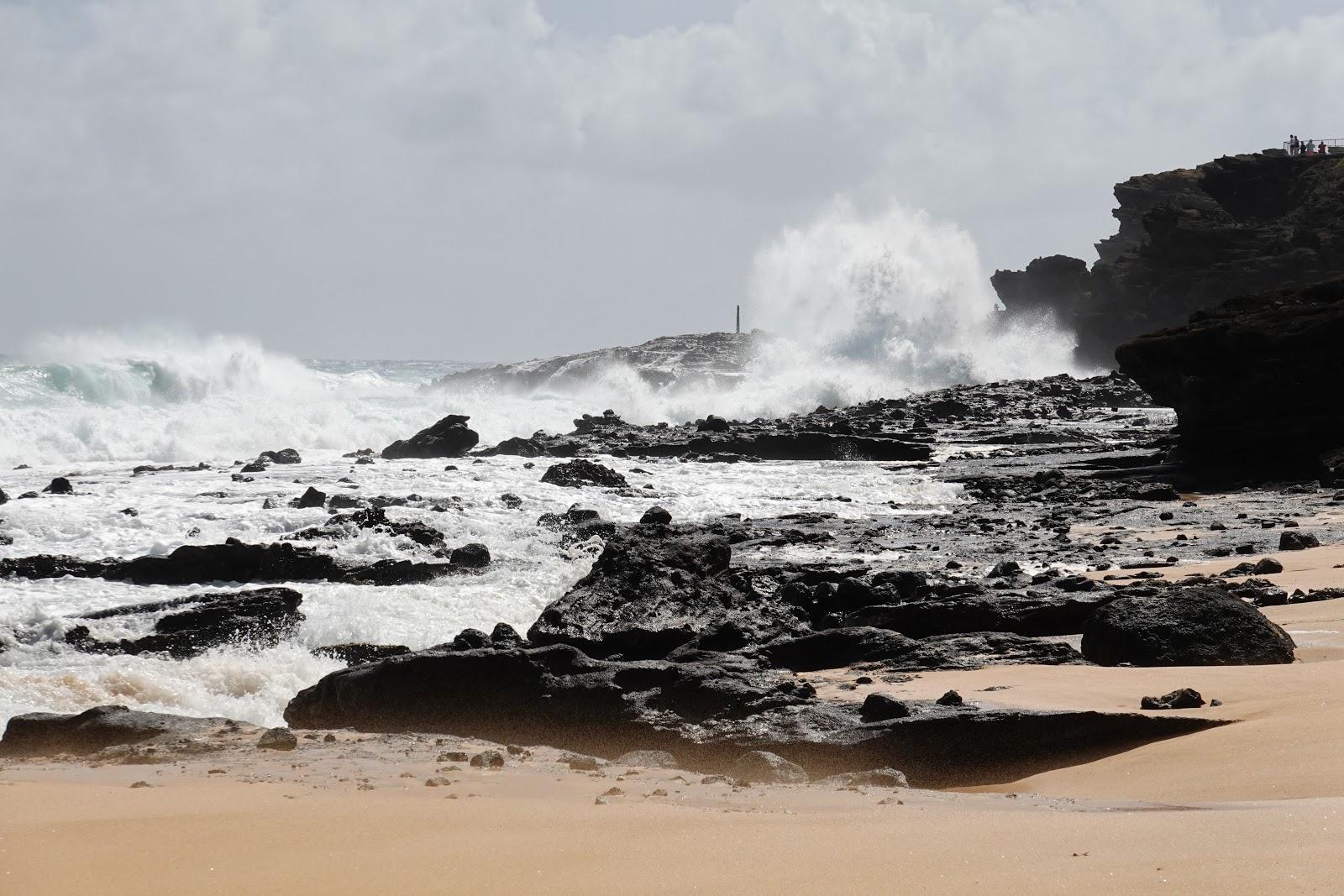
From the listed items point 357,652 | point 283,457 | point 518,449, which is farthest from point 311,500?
point 518,449

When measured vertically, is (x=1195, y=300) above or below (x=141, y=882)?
above

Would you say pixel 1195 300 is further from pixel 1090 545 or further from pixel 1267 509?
pixel 1090 545

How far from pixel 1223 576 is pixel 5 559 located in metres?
12.7

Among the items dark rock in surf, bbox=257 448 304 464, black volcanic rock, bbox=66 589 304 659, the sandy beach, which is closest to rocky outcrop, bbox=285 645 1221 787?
the sandy beach

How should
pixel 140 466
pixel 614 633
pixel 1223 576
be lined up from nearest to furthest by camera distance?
pixel 614 633 → pixel 1223 576 → pixel 140 466

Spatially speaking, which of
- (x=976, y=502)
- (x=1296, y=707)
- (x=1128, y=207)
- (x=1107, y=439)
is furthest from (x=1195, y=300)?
(x=1296, y=707)

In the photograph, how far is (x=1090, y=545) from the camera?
46.4 feet

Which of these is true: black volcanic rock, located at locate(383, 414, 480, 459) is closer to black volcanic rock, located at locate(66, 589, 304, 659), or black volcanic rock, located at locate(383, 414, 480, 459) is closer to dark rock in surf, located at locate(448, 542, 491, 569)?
dark rock in surf, located at locate(448, 542, 491, 569)

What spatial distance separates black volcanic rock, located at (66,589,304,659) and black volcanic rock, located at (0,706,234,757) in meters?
3.84

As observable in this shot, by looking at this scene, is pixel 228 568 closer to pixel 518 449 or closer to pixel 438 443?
pixel 518 449

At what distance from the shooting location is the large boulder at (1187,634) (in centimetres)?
689

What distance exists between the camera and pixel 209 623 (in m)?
11.1

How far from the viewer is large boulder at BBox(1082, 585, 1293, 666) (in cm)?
689

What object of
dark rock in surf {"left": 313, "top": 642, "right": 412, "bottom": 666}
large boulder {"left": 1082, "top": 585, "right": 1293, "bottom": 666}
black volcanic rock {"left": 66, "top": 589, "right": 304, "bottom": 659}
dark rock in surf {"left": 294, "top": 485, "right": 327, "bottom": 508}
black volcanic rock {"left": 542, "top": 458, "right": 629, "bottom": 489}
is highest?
black volcanic rock {"left": 542, "top": 458, "right": 629, "bottom": 489}
